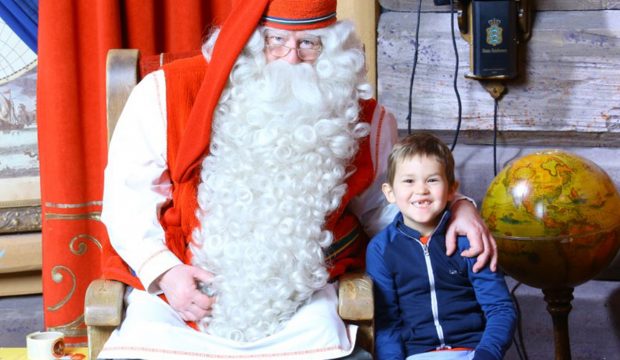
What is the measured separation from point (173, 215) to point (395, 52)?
101 centimetres

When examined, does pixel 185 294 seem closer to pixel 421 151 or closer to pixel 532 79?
pixel 421 151

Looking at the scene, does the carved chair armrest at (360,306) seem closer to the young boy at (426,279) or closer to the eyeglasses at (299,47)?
the young boy at (426,279)

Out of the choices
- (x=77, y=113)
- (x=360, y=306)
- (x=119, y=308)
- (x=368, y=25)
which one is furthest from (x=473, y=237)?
(x=77, y=113)

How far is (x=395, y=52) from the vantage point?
10.0ft

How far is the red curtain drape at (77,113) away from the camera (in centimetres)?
288

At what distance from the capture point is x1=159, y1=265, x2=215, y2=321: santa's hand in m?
2.25

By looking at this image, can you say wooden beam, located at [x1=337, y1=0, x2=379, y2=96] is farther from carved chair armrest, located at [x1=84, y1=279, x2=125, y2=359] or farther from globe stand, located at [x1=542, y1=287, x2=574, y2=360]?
carved chair armrest, located at [x1=84, y1=279, x2=125, y2=359]

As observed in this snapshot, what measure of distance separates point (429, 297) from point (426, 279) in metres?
0.05

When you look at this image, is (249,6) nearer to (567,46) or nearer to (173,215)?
(173,215)

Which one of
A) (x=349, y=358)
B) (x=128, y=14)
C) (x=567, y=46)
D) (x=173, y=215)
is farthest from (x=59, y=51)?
(x=567, y=46)

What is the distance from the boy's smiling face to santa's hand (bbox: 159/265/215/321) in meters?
0.52

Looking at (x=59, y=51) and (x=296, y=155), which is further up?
(x=59, y=51)

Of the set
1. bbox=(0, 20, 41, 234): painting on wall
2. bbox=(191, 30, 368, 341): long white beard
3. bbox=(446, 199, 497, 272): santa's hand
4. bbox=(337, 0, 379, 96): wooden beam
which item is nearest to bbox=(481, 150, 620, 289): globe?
bbox=(446, 199, 497, 272): santa's hand

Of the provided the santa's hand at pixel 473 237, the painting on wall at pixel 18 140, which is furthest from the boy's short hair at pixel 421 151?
the painting on wall at pixel 18 140
